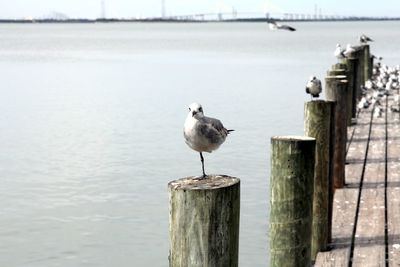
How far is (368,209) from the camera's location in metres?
9.14

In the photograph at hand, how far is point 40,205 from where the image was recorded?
15.4 meters

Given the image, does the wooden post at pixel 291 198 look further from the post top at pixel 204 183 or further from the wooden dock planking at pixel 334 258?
the post top at pixel 204 183

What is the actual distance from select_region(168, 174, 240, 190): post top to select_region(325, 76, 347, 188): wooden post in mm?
5466

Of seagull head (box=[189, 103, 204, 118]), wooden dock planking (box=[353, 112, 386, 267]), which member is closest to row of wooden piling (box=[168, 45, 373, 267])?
wooden dock planking (box=[353, 112, 386, 267])

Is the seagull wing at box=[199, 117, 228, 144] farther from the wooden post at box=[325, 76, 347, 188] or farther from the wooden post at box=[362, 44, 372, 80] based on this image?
A: the wooden post at box=[362, 44, 372, 80]

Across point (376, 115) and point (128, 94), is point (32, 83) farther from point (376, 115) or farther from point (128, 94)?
point (376, 115)

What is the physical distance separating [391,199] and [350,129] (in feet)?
21.6

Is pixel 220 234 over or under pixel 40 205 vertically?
over

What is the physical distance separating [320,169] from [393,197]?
6.43 ft

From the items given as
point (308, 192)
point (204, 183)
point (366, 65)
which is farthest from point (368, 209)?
point (366, 65)

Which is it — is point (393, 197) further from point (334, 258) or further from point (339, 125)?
point (334, 258)

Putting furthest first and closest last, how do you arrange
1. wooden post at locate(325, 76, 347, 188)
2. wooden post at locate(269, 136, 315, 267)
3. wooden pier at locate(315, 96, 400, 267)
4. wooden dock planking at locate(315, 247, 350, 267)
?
1. wooden post at locate(325, 76, 347, 188)
2. wooden pier at locate(315, 96, 400, 267)
3. wooden dock planking at locate(315, 247, 350, 267)
4. wooden post at locate(269, 136, 315, 267)

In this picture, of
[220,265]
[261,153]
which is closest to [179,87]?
[261,153]

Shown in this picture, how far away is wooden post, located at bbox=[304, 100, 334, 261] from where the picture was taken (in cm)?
774
